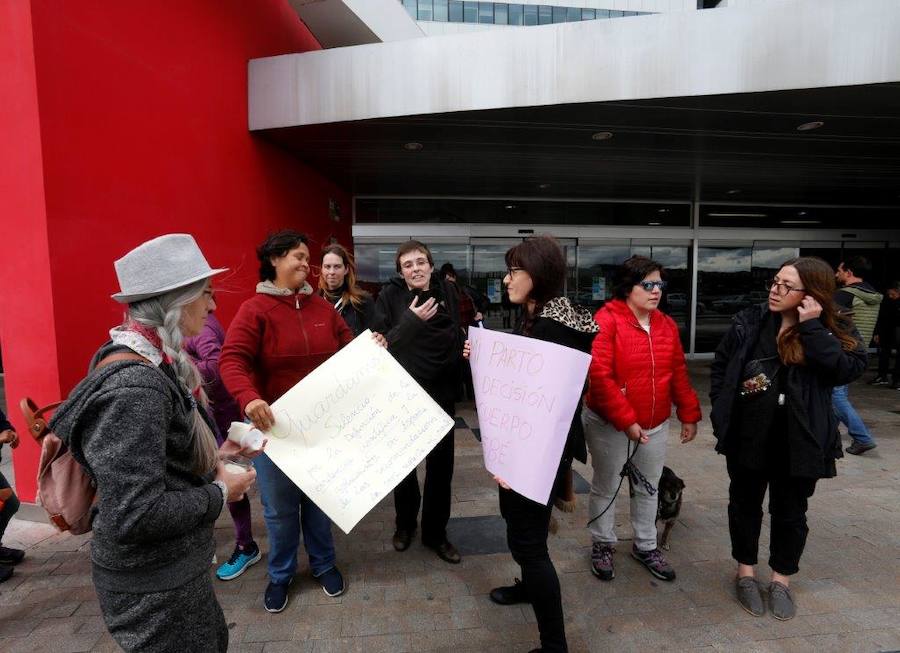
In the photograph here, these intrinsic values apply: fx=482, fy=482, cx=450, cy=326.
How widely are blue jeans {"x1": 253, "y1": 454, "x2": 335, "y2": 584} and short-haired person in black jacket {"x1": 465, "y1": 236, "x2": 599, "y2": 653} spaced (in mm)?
1160

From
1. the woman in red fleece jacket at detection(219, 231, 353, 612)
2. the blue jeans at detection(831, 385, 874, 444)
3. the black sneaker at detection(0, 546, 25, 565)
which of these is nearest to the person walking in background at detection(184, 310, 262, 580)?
the woman in red fleece jacket at detection(219, 231, 353, 612)

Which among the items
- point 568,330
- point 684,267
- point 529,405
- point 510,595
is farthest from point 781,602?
point 684,267

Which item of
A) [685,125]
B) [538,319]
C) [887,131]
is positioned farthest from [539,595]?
[887,131]

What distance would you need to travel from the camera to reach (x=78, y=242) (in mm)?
3326

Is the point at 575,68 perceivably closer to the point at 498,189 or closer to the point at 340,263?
the point at 340,263

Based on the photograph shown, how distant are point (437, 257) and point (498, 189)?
1.84 m

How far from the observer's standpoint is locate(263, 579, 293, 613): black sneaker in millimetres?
2547

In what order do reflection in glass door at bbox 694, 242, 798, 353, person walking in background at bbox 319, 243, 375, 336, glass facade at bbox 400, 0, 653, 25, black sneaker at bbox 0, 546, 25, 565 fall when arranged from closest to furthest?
black sneaker at bbox 0, 546, 25, 565 < person walking in background at bbox 319, 243, 375, 336 < reflection in glass door at bbox 694, 242, 798, 353 < glass facade at bbox 400, 0, 653, 25

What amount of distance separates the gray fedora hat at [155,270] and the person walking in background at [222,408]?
1.55 metres

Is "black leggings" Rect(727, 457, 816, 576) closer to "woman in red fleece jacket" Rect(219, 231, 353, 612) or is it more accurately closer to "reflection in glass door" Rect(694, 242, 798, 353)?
"woman in red fleece jacket" Rect(219, 231, 353, 612)

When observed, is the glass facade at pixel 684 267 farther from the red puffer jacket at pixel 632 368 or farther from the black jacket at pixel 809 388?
the black jacket at pixel 809 388

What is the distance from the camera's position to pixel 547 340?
1942 millimetres

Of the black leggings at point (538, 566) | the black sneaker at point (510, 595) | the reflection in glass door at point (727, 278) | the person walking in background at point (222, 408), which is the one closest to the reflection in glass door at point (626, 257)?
the reflection in glass door at point (727, 278)

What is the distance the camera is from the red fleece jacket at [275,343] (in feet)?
7.75
